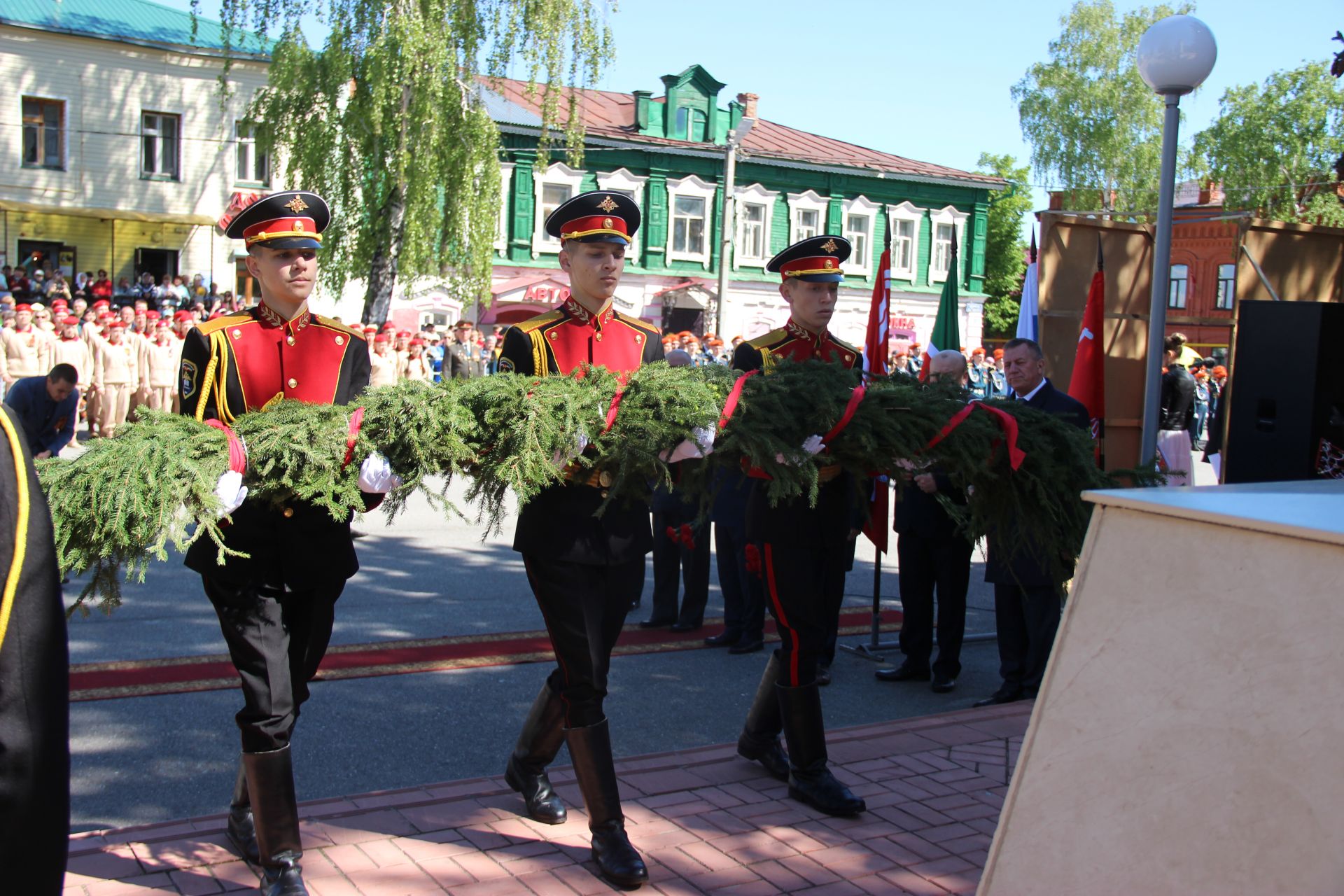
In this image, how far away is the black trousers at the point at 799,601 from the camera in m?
4.33

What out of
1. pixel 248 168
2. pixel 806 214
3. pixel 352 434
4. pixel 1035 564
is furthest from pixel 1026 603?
pixel 806 214

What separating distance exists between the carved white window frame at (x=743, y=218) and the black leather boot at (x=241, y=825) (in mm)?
35190

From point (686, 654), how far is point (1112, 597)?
15.1 ft

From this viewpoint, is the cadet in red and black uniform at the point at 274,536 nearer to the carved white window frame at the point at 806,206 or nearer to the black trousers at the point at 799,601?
the black trousers at the point at 799,601

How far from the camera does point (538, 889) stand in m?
3.63

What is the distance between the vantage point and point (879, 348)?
7.34m

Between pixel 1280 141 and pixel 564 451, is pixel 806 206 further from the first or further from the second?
pixel 564 451

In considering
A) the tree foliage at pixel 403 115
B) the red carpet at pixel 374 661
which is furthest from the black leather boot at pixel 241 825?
the tree foliage at pixel 403 115

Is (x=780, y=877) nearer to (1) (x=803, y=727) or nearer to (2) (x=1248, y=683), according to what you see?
(1) (x=803, y=727)

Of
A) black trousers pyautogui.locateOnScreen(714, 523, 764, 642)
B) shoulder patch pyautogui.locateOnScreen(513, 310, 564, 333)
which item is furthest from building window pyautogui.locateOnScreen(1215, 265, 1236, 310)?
shoulder patch pyautogui.locateOnScreen(513, 310, 564, 333)

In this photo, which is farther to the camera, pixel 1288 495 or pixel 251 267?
pixel 251 267

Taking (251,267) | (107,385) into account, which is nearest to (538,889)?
(251,267)

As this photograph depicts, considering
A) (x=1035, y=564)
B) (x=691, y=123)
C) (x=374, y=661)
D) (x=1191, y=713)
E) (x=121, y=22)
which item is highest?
(x=121, y=22)

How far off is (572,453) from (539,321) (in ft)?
2.45
